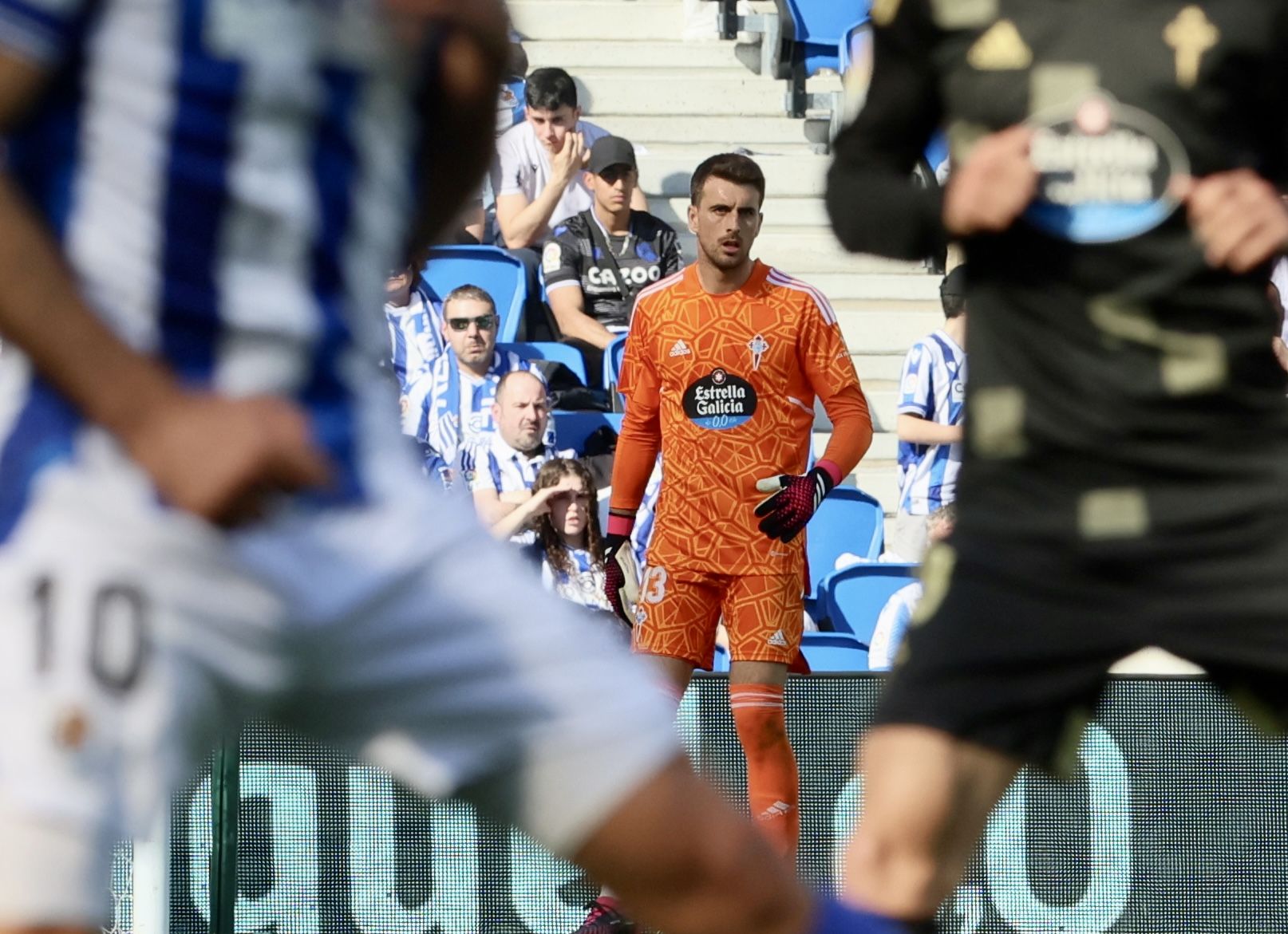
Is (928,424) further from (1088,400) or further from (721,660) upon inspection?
(1088,400)

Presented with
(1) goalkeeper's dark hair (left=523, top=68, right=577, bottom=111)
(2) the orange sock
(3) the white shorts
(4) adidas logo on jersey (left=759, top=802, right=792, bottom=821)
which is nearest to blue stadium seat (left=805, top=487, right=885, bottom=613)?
(1) goalkeeper's dark hair (left=523, top=68, right=577, bottom=111)

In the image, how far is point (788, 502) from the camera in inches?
266

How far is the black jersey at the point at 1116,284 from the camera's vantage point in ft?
9.53

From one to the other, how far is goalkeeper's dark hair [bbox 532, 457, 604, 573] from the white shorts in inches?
235

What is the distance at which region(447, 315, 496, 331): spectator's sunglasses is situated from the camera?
859cm

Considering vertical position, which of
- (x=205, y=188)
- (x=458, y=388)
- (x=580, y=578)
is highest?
(x=458, y=388)

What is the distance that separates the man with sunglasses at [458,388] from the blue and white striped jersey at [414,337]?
0.05 meters

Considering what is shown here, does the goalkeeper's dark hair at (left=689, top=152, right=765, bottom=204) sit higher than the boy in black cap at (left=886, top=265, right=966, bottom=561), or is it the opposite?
the goalkeeper's dark hair at (left=689, top=152, right=765, bottom=204)

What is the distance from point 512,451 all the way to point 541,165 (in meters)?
2.88

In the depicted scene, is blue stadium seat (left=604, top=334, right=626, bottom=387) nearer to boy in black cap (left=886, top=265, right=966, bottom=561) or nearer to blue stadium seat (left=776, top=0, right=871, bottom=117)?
boy in black cap (left=886, top=265, right=966, bottom=561)

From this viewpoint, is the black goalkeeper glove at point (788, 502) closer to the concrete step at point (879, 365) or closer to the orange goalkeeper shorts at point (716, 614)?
the orange goalkeeper shorts at point (716, 614)

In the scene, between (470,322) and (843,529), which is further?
(843,529)

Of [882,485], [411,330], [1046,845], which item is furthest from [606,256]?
→ [1046,845]

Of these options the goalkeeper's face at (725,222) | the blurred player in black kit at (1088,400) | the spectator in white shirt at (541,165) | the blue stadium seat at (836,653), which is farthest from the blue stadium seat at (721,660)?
the blurred player in black kit at (1088,400)
